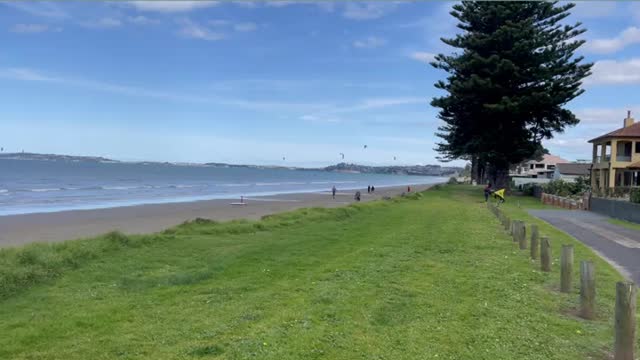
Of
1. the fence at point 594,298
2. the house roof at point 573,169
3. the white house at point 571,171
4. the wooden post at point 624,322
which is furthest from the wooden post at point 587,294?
the house roof at point 573,169

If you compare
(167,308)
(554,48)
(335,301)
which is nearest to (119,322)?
(167,308)

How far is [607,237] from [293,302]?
12.8m

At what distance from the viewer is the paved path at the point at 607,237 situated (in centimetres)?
1238

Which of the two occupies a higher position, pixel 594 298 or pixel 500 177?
pixel 500 177

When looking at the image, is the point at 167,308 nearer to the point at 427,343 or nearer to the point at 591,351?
the point at 427,343

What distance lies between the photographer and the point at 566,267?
887cm

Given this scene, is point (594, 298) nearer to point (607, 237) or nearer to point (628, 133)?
point (607, 237)

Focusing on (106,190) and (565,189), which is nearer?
(565,189)

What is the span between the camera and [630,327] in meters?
5.67

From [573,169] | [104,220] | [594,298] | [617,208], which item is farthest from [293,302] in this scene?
[573,169]

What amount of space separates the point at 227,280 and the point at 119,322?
3.05 metres

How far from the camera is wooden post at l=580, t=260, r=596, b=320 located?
7352 millimetres

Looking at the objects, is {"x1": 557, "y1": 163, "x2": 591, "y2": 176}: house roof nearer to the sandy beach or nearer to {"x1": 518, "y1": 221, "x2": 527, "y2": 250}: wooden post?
the sandy beach

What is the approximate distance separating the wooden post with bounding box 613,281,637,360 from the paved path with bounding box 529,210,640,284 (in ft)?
16.2
